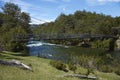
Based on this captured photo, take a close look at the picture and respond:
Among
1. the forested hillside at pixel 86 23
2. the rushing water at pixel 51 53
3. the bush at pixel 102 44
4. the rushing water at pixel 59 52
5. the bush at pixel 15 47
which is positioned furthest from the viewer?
the forested hillside at pixel 86 23

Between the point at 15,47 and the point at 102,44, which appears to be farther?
the point at 102,44

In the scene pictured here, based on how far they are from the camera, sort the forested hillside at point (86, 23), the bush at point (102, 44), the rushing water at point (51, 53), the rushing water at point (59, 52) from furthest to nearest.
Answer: the forested hillside at point (86, 23)
the bush at point (102, 44)
the rushing water at point (59, 52)
the rushing water at point (51, 53)

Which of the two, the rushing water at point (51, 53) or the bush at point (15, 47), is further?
the bush at point (15, 47)

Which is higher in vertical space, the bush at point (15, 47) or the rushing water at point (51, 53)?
the bush at point (15, 47)

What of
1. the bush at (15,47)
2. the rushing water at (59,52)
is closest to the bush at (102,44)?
the rushing water at (59,52)

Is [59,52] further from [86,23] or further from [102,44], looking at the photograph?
[86,23]

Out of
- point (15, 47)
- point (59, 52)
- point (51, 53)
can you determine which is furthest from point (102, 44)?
point (15, 47)

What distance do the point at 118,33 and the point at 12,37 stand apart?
71.9m

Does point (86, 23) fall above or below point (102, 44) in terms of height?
above

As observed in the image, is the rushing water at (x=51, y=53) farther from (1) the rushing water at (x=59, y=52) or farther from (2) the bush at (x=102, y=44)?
(2) the bush at (x=102, y=44)

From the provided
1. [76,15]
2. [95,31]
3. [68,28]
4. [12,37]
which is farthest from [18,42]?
[76,15]

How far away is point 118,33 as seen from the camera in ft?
401

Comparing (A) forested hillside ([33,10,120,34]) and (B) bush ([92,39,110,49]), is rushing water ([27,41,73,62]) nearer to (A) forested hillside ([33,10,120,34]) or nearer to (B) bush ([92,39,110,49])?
(B) bush ([92,39,110,49])

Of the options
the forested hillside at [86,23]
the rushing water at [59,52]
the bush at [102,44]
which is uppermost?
the forested hillside at [86,23]
